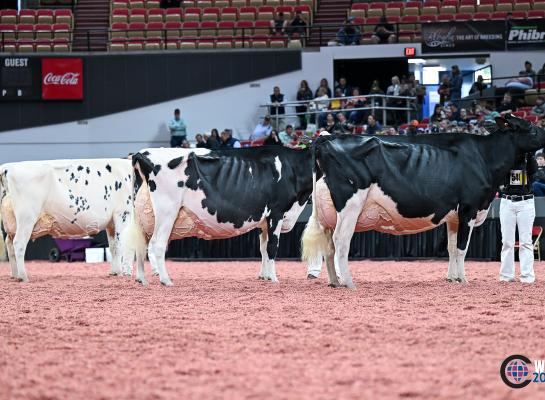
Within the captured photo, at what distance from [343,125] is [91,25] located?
13.3 meters

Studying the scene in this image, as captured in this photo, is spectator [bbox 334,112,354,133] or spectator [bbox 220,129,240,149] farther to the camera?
spectator [bbox 220,129,240,149]

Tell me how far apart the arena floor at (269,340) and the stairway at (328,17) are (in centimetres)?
2042

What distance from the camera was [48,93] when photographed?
32.5 metres

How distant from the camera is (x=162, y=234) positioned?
1420cm

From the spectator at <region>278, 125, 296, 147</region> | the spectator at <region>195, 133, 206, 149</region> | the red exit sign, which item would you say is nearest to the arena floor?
the spectator at <region>278, 125, 296, 147</region>

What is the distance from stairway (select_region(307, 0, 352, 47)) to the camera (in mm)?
33469

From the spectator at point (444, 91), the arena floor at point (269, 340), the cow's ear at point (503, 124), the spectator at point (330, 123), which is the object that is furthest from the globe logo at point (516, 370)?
the spectator at point (444, 91)

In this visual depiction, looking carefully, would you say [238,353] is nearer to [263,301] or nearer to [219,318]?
[219,318]

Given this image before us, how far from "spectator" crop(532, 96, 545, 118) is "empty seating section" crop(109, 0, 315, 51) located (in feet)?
30.6

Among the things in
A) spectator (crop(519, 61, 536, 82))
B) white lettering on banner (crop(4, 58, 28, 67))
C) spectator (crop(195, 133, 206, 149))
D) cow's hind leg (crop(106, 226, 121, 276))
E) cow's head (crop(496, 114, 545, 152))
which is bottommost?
cow's hind leg (crop(106, 226, 121, 276))

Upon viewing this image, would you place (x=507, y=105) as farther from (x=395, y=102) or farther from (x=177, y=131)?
(x=177, y=131)

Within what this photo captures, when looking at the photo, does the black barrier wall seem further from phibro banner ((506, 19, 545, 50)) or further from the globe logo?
the globe logo

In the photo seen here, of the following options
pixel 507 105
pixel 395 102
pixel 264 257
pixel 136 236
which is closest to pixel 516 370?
pixel 264 257

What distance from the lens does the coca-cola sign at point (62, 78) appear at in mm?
32281
